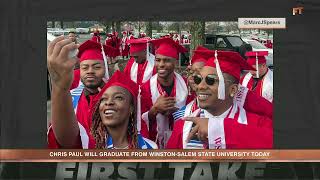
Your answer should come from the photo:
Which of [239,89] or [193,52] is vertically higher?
[193,52]

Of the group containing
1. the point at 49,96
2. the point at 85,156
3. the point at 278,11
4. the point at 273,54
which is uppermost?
the point at 278,11

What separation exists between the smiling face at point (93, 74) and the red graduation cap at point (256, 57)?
1.57 m

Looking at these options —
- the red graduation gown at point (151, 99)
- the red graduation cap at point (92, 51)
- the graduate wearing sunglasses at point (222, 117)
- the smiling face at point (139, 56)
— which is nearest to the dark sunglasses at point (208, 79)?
the graduate wearing sunglasses at point (222, 117)

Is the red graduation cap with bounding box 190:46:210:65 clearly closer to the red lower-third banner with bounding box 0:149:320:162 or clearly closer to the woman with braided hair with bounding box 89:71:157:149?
the woman with braided hair with bounding box 89:71:157:149

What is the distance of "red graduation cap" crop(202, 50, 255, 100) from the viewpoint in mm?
6156

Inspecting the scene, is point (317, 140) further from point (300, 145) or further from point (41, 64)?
point (41, 64)

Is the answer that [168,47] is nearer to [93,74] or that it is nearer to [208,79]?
[208,79]

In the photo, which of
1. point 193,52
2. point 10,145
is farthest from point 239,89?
point 10,145

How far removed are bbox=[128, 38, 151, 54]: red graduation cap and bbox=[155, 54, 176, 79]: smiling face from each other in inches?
7.4

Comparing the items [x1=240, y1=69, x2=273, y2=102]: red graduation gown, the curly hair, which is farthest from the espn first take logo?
the curly hair

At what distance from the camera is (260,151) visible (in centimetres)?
621

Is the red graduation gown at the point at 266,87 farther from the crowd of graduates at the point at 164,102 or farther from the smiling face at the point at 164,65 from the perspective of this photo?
the smiling face at the point at 164,65

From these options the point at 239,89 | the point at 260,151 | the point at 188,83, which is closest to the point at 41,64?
the point at 188,83

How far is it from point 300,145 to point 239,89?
883 millimetres
